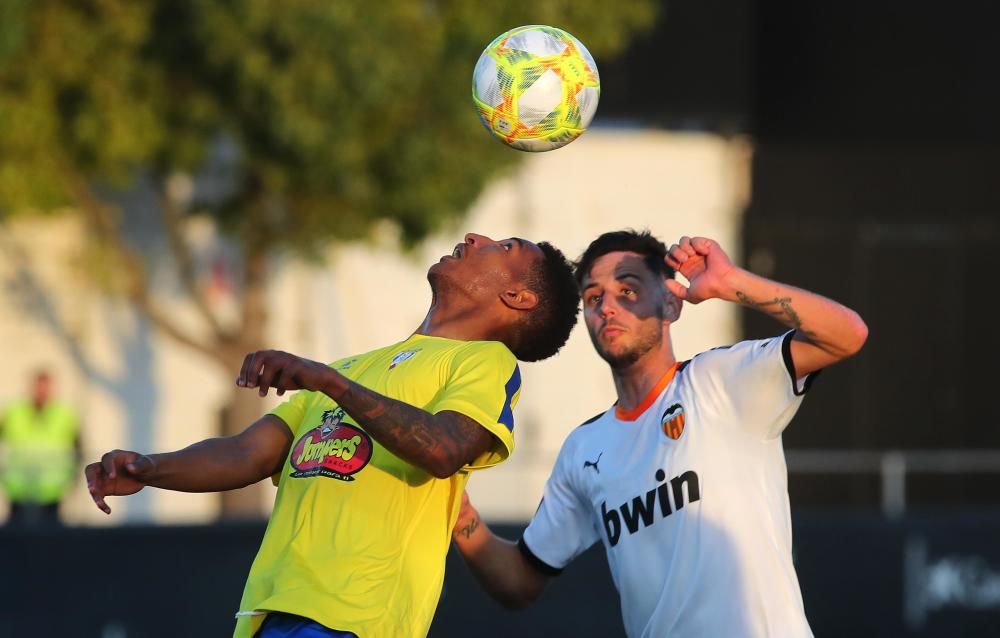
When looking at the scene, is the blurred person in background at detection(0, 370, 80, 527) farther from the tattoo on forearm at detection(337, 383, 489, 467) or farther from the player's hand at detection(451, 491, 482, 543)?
the tattoo on forearm at detection(337, 383, 489, 467)

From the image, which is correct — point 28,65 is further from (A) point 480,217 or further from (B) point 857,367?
(B) point 857,367

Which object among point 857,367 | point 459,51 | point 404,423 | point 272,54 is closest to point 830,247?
Answer: point 857,367

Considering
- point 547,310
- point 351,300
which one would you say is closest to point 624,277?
point 547,310

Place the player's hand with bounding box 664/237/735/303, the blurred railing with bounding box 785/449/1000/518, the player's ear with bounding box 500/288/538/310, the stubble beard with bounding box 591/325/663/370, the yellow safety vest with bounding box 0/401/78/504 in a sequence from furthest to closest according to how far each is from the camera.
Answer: the blurred railing with bounding box 785/449/1000/518 → the yellow safety vest with bounding box 0/401/78/504 → the stubble beard with bounding box 591/325/663/370 → the player's ear with bounding box 500/288/538/310 → the player's hand with bounding box 664/237/735/303

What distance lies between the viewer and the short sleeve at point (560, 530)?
18.7 ft

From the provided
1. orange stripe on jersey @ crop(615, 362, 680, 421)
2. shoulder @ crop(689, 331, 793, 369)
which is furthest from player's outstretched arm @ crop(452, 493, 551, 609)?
→ shoulder @ crop(689, 331, 793, 369)

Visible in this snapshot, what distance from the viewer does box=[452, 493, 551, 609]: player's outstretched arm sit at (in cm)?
565

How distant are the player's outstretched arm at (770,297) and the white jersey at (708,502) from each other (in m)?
0.19

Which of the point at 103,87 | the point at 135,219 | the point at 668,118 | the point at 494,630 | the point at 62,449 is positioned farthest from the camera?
the point at 668,118

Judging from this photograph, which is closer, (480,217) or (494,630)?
(494,630)

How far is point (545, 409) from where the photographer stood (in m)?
19.9

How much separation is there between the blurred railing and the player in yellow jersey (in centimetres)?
1210

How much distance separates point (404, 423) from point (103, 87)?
11.8m

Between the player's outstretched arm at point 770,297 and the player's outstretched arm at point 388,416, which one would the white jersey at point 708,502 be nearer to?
the player's outstretched arm at point 770,297
